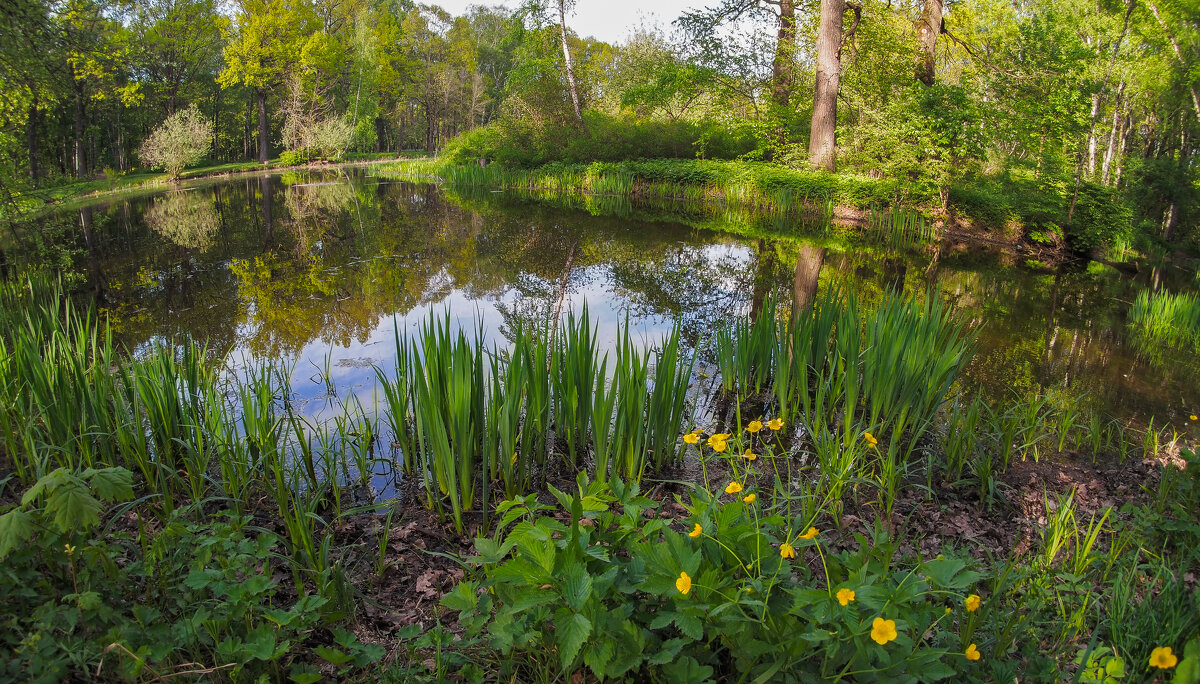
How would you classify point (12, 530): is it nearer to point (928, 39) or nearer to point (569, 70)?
point (928, 39)

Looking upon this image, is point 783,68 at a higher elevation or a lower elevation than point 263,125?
lower

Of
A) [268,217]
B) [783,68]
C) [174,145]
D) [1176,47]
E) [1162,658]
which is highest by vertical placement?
[1176,47]

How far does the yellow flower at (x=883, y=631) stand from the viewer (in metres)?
1.16

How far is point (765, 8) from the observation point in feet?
57.4

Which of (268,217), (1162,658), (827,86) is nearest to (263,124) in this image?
(268,217)

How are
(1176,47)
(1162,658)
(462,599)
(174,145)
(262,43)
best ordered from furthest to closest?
(262,43) < (174,145) < (1176,47) < (462,599) < (1162,658)

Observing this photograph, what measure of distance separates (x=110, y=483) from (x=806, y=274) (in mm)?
7599

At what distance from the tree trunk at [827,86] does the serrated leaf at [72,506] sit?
15.6 meters

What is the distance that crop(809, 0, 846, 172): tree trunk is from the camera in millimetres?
13938

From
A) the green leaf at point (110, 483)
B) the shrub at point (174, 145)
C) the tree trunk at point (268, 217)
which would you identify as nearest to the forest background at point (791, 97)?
the shrub at point (174, 145)

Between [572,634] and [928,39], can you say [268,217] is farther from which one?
[928,39]

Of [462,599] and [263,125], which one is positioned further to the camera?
[263,125]

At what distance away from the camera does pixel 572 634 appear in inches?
50.9

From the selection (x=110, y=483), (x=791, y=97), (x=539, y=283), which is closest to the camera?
(x=110, y=483)
